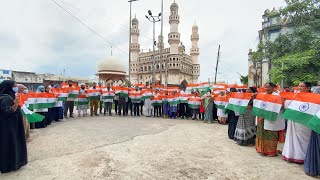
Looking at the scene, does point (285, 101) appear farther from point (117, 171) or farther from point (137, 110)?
point (137, 110)

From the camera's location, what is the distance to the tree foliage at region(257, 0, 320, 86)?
15.6 m

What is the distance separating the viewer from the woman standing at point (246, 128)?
6355mm

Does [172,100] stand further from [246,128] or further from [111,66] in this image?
[111,66]

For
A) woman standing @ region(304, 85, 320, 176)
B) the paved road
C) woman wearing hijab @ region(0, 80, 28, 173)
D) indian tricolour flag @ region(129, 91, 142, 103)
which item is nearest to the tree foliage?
indian tricolour flag @ region(129, 91, 142, 103)

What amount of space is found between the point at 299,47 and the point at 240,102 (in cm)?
1374

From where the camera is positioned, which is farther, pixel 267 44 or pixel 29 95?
pixel 267 44

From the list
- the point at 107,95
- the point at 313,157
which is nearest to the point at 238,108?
the point at 313,157

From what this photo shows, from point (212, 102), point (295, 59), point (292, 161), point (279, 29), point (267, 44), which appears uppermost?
point (279, 29)

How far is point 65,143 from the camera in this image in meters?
6.25

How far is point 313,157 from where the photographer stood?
4.24m

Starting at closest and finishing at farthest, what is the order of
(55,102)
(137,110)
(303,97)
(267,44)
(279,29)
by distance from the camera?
(303,97)
(55,102)
(137,110)
(267,44)
(279,29)

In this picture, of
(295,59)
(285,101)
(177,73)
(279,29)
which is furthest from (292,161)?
(177,73)

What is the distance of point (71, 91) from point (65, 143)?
5.45 metres

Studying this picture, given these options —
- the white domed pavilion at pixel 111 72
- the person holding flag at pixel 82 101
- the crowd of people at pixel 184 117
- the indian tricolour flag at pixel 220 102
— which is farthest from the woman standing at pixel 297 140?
the white domed pavilion at pixel 111 72
